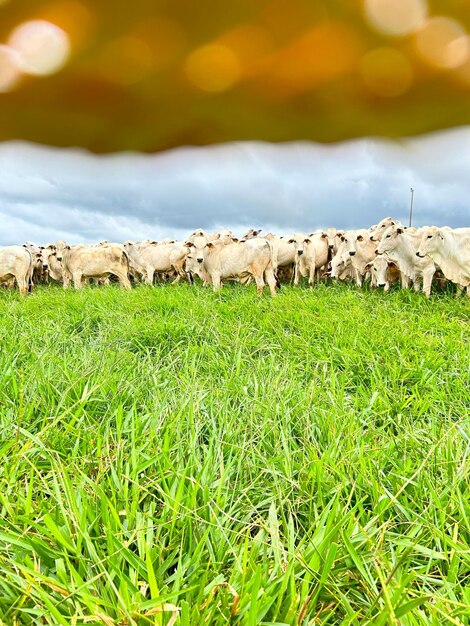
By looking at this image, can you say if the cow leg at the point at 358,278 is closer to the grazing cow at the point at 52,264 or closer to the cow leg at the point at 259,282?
the cow leg at the point at 259,282

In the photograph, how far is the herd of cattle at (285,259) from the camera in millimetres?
7805

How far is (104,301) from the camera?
6.87 metres

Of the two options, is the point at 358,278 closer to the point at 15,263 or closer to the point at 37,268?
the point at 15,263

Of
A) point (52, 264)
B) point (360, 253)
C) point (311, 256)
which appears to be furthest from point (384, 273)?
point (52, 264)

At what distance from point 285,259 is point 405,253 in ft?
11.3

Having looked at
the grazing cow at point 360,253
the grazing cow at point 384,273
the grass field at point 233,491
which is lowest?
the grass field at point 233,491

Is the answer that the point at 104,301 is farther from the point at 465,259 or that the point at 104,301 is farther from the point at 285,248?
the point at 465,259

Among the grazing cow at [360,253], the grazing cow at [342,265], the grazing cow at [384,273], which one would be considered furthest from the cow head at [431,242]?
the grazing cow at [342,265]

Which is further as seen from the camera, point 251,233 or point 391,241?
point 251,233

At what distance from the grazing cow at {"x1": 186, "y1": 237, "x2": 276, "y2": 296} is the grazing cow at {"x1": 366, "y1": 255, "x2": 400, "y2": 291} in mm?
2431

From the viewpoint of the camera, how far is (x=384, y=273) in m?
9.33

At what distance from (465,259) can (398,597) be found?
7.58 meters

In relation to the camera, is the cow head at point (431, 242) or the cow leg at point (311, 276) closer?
the cow head at point (431, 242)

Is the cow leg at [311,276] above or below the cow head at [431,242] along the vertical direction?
below
